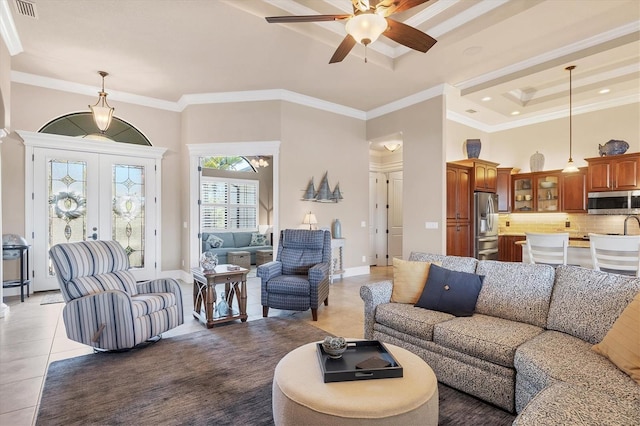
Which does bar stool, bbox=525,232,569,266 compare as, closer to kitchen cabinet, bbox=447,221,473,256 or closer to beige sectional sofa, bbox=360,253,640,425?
kitchen cabinet, bbox=447,221,473,256

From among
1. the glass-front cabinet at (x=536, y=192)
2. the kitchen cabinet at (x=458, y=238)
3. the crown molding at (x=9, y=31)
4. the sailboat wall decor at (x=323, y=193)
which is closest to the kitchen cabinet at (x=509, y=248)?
the glass-front cabinet at (x=536, y=192)

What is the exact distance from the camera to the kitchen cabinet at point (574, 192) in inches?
243

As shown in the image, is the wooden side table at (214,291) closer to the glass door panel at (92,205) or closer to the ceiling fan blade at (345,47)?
the ceiling fan blade at (345,47)

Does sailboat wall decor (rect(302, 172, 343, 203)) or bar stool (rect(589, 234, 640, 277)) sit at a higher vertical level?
sailboat wall decor (rect(302, 172, 343, 203))

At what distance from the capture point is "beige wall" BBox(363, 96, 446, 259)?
5.36m

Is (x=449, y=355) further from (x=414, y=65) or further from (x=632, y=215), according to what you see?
(x=632, y=215)

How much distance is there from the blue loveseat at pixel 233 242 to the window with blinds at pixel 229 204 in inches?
27.3

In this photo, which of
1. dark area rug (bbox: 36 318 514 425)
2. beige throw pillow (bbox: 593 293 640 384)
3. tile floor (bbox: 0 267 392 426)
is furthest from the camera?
tile floor (bbox: 0 267 392 426)

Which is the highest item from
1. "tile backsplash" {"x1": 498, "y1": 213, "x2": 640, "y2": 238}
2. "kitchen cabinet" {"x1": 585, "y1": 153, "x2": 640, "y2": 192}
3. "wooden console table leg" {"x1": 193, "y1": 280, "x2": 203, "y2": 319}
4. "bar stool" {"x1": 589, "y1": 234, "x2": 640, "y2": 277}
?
"kitchen cabinet" {"x1": 585, "y1": 153, "x2": 640, "y2": 192}

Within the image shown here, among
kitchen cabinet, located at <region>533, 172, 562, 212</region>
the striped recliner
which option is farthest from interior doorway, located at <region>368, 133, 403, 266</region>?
the striped recliner

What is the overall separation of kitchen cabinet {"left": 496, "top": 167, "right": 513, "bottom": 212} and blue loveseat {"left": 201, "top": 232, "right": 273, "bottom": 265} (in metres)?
5.31

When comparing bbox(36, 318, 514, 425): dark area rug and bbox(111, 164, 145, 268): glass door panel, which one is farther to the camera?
bbox(111, 164, 145, 268): glass door panel

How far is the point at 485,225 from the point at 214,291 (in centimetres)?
488

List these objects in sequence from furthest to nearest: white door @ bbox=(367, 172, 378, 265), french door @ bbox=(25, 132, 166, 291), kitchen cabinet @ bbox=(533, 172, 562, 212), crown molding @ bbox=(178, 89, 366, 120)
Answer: white door @ bbox=(367, 172, 378, 265) → kitchen cabinet @ bbox=(533, 172, 562, 212) → crown molding @ bbox=(178, 89, 366, 120) → french door @ bbox=(25, 132, 166, 291)
